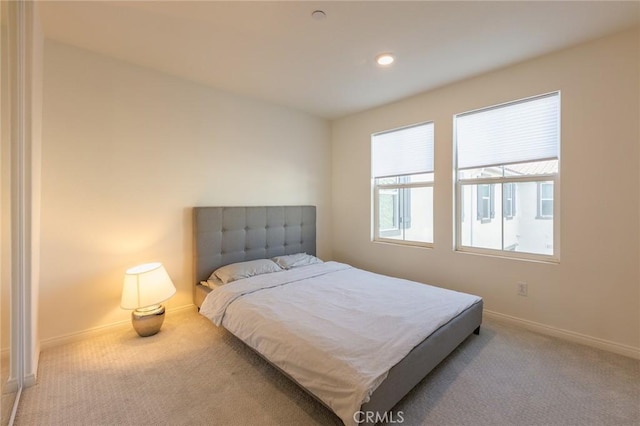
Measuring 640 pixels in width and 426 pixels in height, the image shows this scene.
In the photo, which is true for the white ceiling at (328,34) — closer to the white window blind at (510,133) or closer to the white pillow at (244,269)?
the white window blind at (510,133)

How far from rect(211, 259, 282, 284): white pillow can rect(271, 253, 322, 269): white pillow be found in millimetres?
106

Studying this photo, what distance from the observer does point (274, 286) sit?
259 centimetres

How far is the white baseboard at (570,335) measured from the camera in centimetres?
213

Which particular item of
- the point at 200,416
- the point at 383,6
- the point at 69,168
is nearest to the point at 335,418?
the point at 200,416

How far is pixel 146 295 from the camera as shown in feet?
7.71

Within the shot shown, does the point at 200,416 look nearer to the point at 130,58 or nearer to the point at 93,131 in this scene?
the point at 93,131

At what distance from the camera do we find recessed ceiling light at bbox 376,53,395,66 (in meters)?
2.41

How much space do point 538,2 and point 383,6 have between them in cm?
99

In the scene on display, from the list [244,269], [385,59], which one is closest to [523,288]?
[385,59]

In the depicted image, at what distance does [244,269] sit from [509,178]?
9.20 feet

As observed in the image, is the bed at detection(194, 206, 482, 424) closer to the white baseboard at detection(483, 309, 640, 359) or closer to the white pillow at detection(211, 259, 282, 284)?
the white pillow at detection(211, 259, 282, 284)

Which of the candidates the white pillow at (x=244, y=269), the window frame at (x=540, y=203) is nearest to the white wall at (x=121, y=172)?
the white pillow at (x=244, y=269)

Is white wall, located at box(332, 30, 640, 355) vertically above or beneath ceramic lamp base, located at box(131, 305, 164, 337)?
above

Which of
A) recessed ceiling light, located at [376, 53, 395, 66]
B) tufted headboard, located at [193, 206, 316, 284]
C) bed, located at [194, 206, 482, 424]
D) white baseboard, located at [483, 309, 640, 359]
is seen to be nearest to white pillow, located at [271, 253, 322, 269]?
bed, located at [194, 206, 482, 424]
